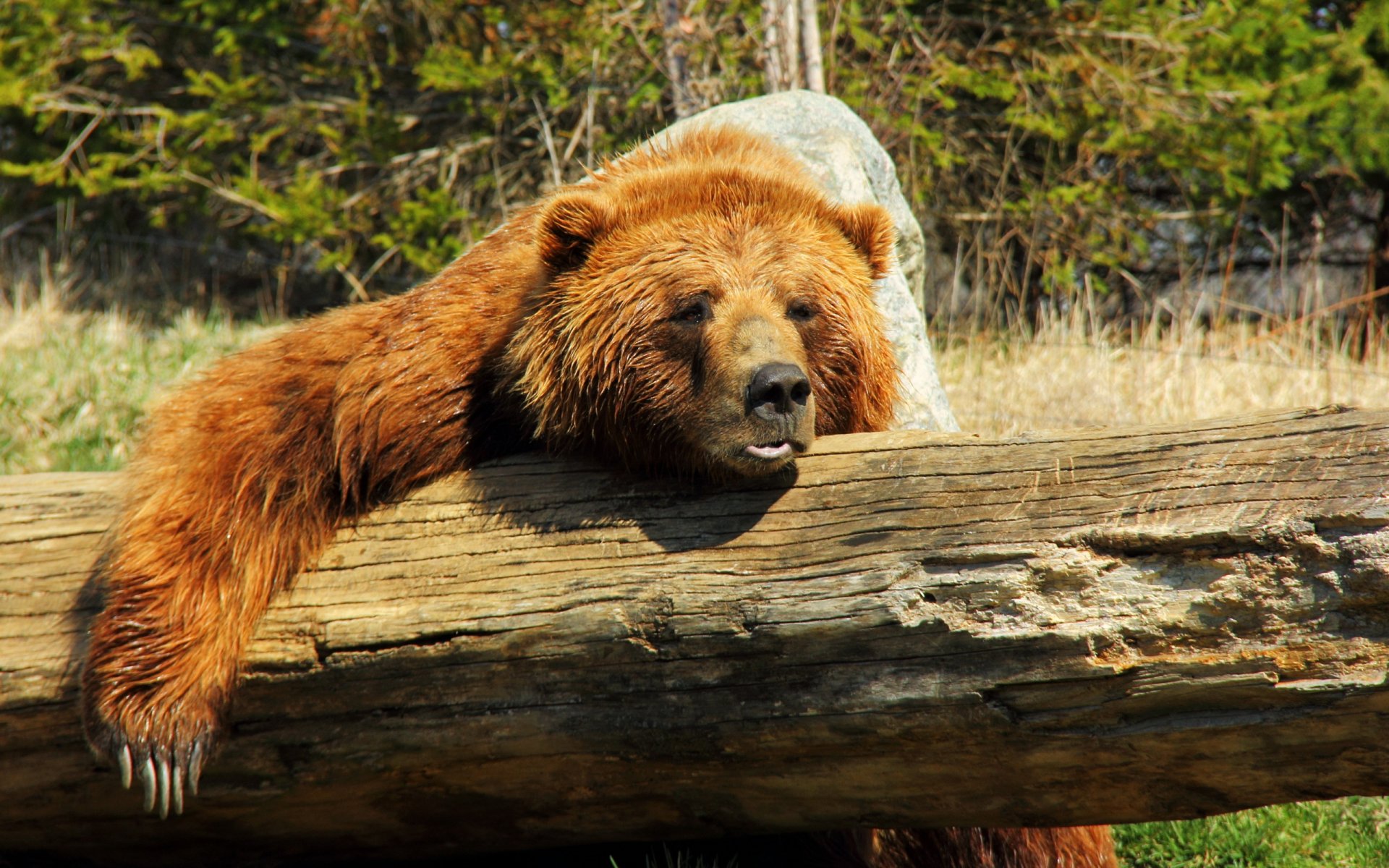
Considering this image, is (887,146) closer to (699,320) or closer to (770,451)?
(699,320)

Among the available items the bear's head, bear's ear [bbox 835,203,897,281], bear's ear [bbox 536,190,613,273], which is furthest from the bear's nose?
bear's ear [bbox 835,203,897,281]

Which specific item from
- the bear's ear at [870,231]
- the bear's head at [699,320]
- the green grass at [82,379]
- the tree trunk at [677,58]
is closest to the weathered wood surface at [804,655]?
the bear's head at [699,320]

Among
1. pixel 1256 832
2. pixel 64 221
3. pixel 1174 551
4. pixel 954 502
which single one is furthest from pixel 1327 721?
pixel 64 221

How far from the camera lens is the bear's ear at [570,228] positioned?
3732mm

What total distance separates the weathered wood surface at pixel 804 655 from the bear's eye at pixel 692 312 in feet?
1.88

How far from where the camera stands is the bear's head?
3334 mm

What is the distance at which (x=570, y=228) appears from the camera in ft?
12.3

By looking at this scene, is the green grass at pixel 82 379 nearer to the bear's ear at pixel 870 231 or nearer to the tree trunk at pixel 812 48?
the bear's ear at pixel 870 231

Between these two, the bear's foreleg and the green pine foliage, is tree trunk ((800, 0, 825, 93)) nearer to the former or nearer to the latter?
the green pine foliage

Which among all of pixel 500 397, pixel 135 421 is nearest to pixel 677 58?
pixel 135 421

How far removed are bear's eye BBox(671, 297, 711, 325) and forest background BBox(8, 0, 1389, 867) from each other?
14.0ft

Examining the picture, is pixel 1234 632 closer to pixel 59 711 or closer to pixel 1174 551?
pixel 1174 551

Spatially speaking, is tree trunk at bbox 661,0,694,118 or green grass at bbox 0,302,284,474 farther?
tree trunk at bbox 661,0,694,118

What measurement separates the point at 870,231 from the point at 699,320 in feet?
2.75
